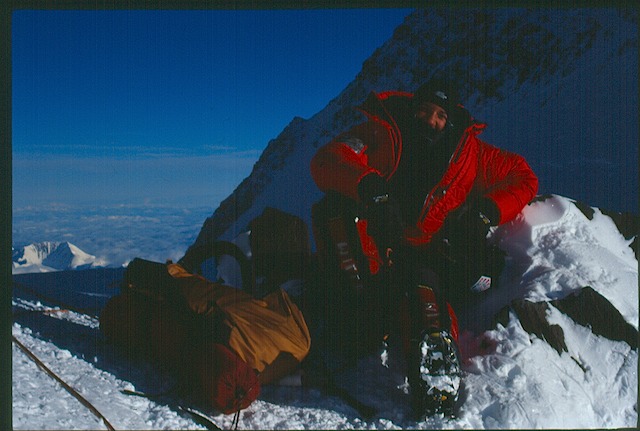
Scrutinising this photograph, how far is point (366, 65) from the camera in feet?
245

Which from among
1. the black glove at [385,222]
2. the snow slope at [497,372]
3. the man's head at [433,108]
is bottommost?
the snow slope at [497,372]

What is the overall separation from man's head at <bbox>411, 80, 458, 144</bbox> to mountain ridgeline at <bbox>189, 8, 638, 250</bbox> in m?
0.52

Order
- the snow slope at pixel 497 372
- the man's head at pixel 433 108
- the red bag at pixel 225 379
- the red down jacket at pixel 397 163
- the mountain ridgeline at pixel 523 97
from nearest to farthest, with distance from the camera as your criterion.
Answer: the red bag at pixel 225 379 → the snow slope at pixel 497 372 → the red down jacket at pixel 397 163 → the man's head at pixel 433 108 → the mountain ridgeline at pixel 523 97

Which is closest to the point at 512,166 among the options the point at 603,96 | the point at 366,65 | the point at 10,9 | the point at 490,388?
the point at 490,388

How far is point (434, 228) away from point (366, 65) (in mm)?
73806

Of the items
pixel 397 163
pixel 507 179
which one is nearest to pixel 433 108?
pixel 397 163

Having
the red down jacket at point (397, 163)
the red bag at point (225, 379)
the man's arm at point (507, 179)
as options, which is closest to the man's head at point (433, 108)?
the red down jacket at point (397, 163)

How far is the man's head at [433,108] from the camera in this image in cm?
366

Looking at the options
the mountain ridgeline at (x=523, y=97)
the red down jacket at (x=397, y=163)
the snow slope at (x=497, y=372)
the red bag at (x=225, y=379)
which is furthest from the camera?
the mountain ridgeline at (x=523, y=97)

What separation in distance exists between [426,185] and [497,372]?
1209 millimetres

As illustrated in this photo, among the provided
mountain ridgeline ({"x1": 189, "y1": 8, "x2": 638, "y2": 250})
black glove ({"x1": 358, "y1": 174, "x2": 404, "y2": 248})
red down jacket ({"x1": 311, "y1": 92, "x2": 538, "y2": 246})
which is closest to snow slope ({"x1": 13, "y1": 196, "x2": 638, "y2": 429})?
red down jacket ({"x1": 311, "y1": 92, "x2": 538, "y2": 246})

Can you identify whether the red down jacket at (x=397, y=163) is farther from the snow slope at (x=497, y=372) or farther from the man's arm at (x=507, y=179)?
the snow slope at (x=497, y=372)

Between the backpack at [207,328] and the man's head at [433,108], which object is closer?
the backpack at [207,328]

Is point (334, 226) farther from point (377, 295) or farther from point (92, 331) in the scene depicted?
point (92, 331)
